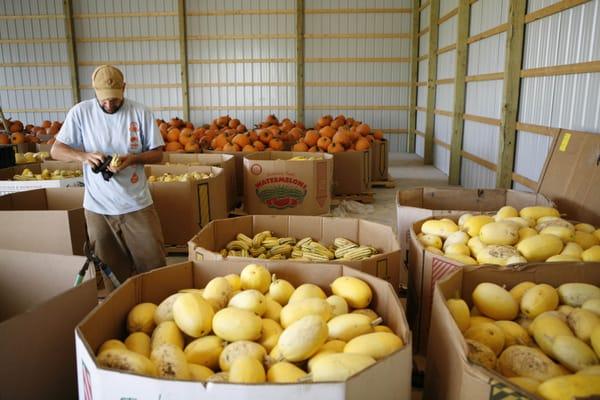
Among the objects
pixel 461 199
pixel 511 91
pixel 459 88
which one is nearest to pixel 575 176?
pixel 461 199

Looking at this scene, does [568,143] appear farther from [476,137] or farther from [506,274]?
[476,137]

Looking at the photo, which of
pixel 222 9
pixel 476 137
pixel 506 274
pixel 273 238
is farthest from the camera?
pixel 222 9

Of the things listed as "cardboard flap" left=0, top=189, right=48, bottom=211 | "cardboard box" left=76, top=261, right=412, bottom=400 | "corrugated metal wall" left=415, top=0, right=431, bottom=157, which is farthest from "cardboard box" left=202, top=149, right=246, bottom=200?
"corrugated metal wall" left=415, top=0, right=431, bottom=157

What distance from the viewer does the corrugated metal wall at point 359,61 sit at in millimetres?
10586

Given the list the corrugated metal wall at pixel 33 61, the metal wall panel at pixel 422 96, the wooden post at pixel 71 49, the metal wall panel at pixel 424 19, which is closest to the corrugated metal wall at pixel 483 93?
the metal wall panel at pixel 422 96

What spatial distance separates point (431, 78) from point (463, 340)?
896 centimetres

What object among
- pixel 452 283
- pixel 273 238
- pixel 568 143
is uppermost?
pixel 568 143

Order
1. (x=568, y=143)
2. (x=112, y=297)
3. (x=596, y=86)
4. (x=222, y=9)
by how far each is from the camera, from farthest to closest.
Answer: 1. (x=222, y=9)
2. (x=596, y=86)
3. (x=568, y=143)
4. (x=112, y=297)

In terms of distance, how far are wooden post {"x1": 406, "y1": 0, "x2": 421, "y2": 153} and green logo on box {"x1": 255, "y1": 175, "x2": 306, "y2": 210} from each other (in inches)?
277

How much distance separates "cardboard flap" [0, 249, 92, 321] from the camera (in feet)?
5.21

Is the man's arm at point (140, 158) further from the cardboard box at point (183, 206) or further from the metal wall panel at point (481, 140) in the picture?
the metal wall panel at point (481, 140)

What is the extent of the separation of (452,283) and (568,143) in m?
2.39

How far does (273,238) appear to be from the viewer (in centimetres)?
252

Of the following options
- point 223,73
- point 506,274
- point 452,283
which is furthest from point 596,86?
point 223,73
